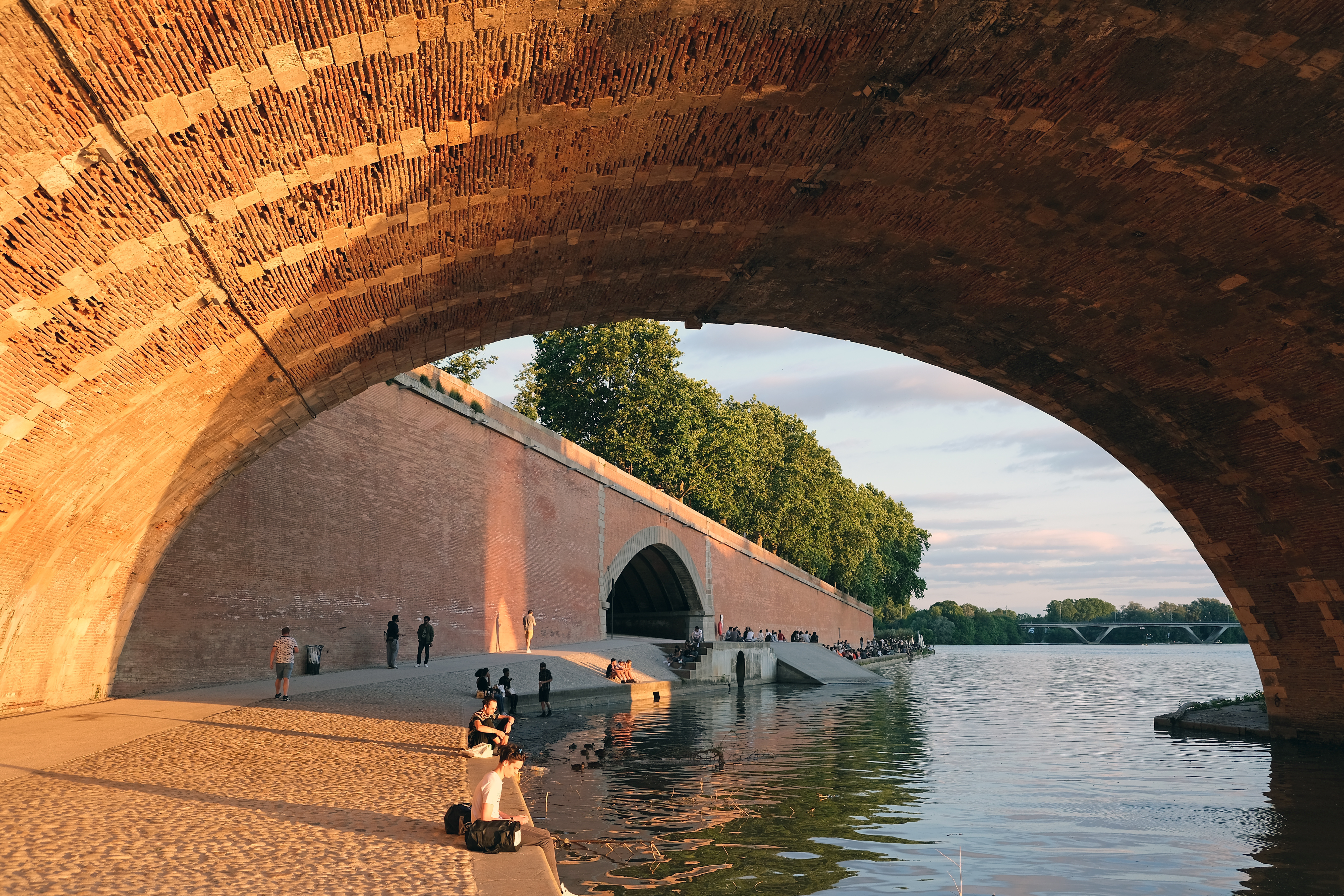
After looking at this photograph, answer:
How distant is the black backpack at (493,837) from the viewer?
5.74 metres

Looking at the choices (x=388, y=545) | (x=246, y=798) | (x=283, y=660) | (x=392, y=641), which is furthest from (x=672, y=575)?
(x=246, y=798)

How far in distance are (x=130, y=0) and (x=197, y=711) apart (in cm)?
975

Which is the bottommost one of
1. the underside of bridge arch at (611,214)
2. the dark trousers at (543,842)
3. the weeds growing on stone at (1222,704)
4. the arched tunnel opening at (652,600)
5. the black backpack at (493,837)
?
the weeds growing on stone at (1222,704)

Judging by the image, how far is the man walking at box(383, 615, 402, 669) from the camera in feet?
64.6

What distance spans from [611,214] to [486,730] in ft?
16.4

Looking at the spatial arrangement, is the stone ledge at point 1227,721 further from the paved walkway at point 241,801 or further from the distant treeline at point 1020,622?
the distant treeline at point 1020,622

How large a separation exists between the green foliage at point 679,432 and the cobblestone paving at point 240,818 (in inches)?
1042

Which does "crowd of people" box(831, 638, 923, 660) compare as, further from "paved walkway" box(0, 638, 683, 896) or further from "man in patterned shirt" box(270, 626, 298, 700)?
"paved walkway" box(0, 638, 683, 896)

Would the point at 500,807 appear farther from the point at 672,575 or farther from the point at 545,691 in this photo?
the point at 672,575

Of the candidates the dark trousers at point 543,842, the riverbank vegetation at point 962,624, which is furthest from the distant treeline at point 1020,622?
the dark trousers at point 543,842

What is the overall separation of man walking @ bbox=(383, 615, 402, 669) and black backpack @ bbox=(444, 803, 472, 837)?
1405cm

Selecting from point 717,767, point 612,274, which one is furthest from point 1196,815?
point 612,274

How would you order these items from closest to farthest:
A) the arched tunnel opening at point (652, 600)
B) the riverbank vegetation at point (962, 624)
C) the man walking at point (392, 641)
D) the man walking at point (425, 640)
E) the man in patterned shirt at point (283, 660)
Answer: the man in patterned shirt at point (283, 660) < the man walking at point (392, 641) < the man walking at point (425, 640) < the arched tunnel opening at point (652, 600) < the riverbank vegetation at point (962, 624)

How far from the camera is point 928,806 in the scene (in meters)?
10.1
